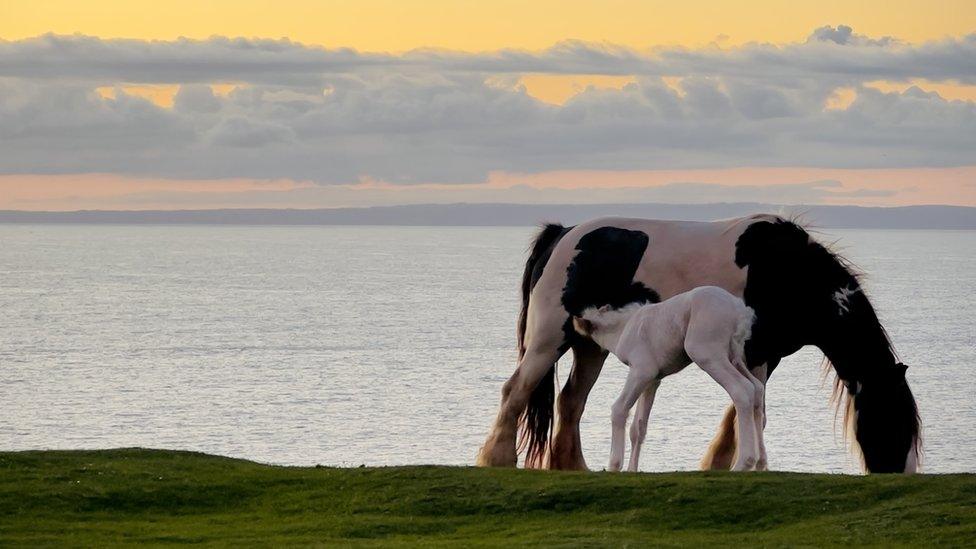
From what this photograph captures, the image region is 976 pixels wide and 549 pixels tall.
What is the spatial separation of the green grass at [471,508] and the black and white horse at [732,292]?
2462 mm

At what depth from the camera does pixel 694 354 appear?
16.1 meters

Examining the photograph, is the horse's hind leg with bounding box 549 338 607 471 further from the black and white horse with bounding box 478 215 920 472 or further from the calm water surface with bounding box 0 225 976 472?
the calm water surface with bounding box 0 225 976 472

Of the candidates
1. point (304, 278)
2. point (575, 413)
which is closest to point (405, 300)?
point (304, 278)

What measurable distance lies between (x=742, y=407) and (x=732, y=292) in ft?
6.06

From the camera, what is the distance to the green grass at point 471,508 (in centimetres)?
1325

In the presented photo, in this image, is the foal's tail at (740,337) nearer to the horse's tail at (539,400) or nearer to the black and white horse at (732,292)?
the black and white horse at (732,292)

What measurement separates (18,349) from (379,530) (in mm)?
67632

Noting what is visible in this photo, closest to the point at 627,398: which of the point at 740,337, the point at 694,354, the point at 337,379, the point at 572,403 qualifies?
the point at 694,354

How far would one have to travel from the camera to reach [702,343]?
16.1 meters

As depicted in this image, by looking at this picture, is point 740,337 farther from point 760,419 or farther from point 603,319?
point 603,319

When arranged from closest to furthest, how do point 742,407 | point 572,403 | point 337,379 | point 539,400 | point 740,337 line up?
1. point 742,407
2. point 740,337
3. point 539,400
4. point 572,403
5. point 337,379

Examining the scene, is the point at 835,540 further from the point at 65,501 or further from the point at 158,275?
the point at 158,275

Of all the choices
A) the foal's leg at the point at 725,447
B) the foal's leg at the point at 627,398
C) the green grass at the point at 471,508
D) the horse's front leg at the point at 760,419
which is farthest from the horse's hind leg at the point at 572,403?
the green grass at the point at 471,508

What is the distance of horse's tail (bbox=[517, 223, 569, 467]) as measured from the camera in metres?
18.4
